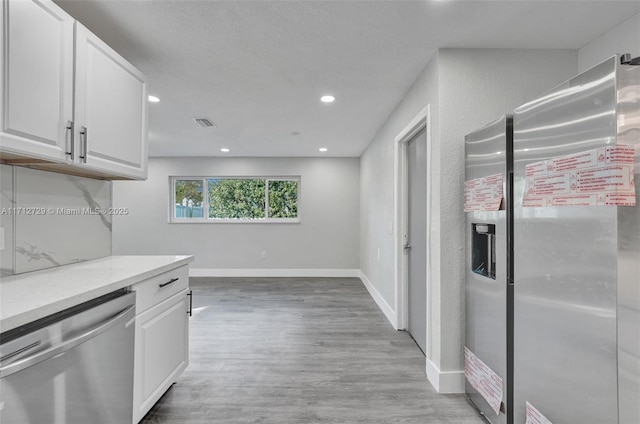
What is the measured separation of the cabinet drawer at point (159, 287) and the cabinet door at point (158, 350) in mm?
38

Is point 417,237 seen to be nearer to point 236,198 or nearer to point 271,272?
point 271,272

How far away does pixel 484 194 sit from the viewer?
1.82 metres

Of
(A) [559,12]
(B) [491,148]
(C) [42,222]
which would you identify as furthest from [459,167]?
(C) [42,222]

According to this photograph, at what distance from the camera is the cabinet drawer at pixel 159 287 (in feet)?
5.35

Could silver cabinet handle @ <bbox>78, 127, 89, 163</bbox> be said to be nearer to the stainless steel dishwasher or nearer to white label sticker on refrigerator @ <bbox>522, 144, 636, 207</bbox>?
the stainless steel dishwasher

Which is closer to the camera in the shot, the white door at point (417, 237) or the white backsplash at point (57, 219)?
the white backsplash at point (57, 219)

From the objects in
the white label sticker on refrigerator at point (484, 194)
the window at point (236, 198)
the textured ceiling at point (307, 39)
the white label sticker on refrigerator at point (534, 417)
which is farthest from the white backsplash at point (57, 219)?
the window at point (236, 198)

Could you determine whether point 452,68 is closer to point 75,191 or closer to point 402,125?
point 402,125

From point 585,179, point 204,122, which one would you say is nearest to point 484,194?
point 585,179

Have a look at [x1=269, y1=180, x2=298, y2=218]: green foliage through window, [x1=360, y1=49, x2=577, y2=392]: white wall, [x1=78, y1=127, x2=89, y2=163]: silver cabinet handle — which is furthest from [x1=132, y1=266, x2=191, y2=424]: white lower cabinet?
[x1=269, y1=180, x2=298, y2=218]: green foliage through window

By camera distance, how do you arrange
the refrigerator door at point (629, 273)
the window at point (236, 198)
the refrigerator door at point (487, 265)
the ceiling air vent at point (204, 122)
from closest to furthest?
1. the refrigerator door at point (629, 273)
2. the refrigerator door at point (487, 265)
3. the ceiling air vent at point (204, 122)
4. the window at point (236, 198)

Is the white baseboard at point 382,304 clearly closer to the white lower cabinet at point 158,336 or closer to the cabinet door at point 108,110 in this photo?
the white lower cabinet at point 158,336

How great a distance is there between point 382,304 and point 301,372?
1.84m

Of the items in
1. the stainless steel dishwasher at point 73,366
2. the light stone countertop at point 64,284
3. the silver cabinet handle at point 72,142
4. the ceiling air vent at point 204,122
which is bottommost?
the stainless steel dishwasher at point 73,366
